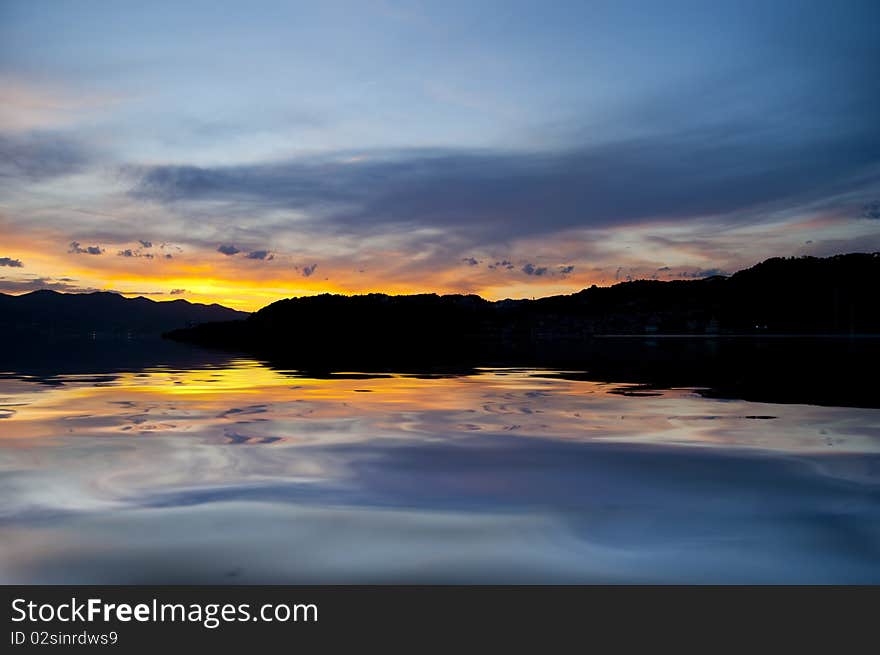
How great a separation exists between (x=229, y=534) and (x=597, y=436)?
30.0 feet

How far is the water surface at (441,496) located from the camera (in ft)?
24.1

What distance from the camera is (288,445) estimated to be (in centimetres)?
1400

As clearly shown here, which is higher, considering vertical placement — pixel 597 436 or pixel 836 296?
pixel 836 296

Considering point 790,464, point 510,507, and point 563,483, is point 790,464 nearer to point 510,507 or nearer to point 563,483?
point 563,483

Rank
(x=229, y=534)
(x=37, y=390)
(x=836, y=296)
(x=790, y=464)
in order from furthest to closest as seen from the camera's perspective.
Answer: (x=836, y=296), (x=37, y=390), (x=790, y=464), (x=229, y=534)

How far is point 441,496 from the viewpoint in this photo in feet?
33.0

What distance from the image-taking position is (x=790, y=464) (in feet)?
39.2

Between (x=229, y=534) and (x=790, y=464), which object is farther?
(x=790, y=464)

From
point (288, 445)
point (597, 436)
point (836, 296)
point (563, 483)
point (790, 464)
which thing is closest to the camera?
point (563, 483)

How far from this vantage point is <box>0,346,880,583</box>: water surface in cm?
736
